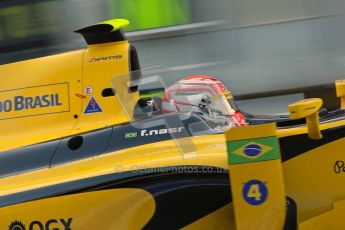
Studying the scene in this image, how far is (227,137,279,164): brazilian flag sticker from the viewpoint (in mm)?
2818

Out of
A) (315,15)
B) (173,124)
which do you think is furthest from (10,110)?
(315,15)

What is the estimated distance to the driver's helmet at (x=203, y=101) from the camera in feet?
12.2

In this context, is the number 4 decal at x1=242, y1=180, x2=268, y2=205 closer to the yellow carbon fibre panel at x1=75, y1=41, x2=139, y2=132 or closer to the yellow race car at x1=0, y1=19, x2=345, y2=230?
the yellow race car at x1=0, y1=19, x2=345, y2=230

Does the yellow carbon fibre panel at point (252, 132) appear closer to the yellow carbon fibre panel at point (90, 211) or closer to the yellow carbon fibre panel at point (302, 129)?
the yellow carbon fibre panel at point (302, 129)

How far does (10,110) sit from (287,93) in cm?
489

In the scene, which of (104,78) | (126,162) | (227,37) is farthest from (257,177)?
(227,37)

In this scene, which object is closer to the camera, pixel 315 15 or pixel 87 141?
pixel 87 141

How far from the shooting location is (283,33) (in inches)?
320

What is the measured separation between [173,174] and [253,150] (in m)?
0.44

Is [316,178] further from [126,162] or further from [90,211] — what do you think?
[90,211]

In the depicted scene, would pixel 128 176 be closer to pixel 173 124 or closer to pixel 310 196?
pixel 173 124

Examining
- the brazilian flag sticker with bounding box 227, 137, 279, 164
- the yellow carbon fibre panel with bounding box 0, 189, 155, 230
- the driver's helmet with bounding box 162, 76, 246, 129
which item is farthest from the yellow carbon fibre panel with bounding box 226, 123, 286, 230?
Result: the driver's helmet with bounding box 162, 76, 246, 129

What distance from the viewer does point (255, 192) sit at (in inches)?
112

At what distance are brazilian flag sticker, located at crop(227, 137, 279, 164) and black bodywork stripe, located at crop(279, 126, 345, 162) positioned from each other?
268 mm
